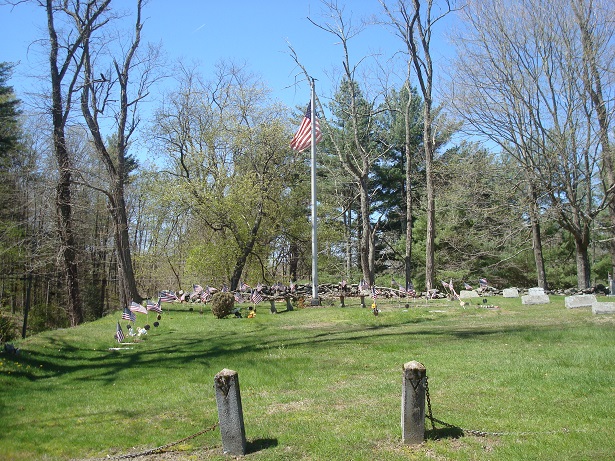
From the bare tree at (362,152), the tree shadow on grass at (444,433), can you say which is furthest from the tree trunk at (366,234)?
the tree shadow on grass at (444,433)

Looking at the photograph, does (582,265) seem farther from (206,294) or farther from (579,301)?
(206,294)

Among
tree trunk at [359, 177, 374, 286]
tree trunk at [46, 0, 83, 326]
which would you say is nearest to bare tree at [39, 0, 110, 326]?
tree trunk at [46, 0, 83, 326]

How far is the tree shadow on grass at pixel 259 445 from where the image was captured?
18.7ft

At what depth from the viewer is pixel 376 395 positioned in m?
7.51

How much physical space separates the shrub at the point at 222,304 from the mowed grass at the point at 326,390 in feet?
10.1

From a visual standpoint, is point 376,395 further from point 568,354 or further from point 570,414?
point 568,354

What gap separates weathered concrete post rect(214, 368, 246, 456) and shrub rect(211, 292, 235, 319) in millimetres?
12036

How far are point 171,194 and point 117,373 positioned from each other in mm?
18590

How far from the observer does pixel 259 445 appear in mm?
5793

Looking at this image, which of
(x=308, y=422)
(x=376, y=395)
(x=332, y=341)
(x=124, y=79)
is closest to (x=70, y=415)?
(x=308, y=422)

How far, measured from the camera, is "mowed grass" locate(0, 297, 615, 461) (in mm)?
5652

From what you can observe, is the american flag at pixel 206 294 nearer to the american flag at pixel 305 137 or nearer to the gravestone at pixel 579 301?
the american flag at pixel 305 137

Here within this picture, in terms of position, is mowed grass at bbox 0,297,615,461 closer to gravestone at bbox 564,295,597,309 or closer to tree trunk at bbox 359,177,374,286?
gravestone at bbox 564,295,597,309

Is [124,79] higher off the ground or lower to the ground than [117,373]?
higher
